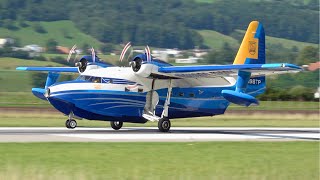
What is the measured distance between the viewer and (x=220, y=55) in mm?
161750

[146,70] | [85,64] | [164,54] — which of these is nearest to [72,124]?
[85,64]

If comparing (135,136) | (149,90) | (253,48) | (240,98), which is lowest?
(135,136)

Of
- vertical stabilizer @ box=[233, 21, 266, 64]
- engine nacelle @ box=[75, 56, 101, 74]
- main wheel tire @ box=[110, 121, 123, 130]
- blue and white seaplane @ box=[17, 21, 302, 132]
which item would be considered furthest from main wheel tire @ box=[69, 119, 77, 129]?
vertical stabilizer @ box=[233, 21, 266, 64]

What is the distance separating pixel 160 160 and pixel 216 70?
526 inches

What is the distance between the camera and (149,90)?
4131 centimetres

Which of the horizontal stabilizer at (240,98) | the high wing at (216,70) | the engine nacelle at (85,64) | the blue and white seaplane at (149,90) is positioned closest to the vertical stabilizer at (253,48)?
the blue and white seaplane at (149,90)

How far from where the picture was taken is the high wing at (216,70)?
38541mm

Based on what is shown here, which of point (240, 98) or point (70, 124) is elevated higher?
point (240, 98)

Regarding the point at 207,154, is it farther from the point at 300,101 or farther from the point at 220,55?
the point at 220,55

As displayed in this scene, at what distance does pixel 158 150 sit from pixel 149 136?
743 centimetres

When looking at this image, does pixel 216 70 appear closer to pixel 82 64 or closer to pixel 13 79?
pixel 82 64

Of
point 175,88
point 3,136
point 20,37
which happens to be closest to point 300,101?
point 175,88

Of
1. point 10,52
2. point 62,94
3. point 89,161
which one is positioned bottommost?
point 89,161

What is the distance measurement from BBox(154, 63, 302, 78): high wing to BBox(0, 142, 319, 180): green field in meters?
6.02
